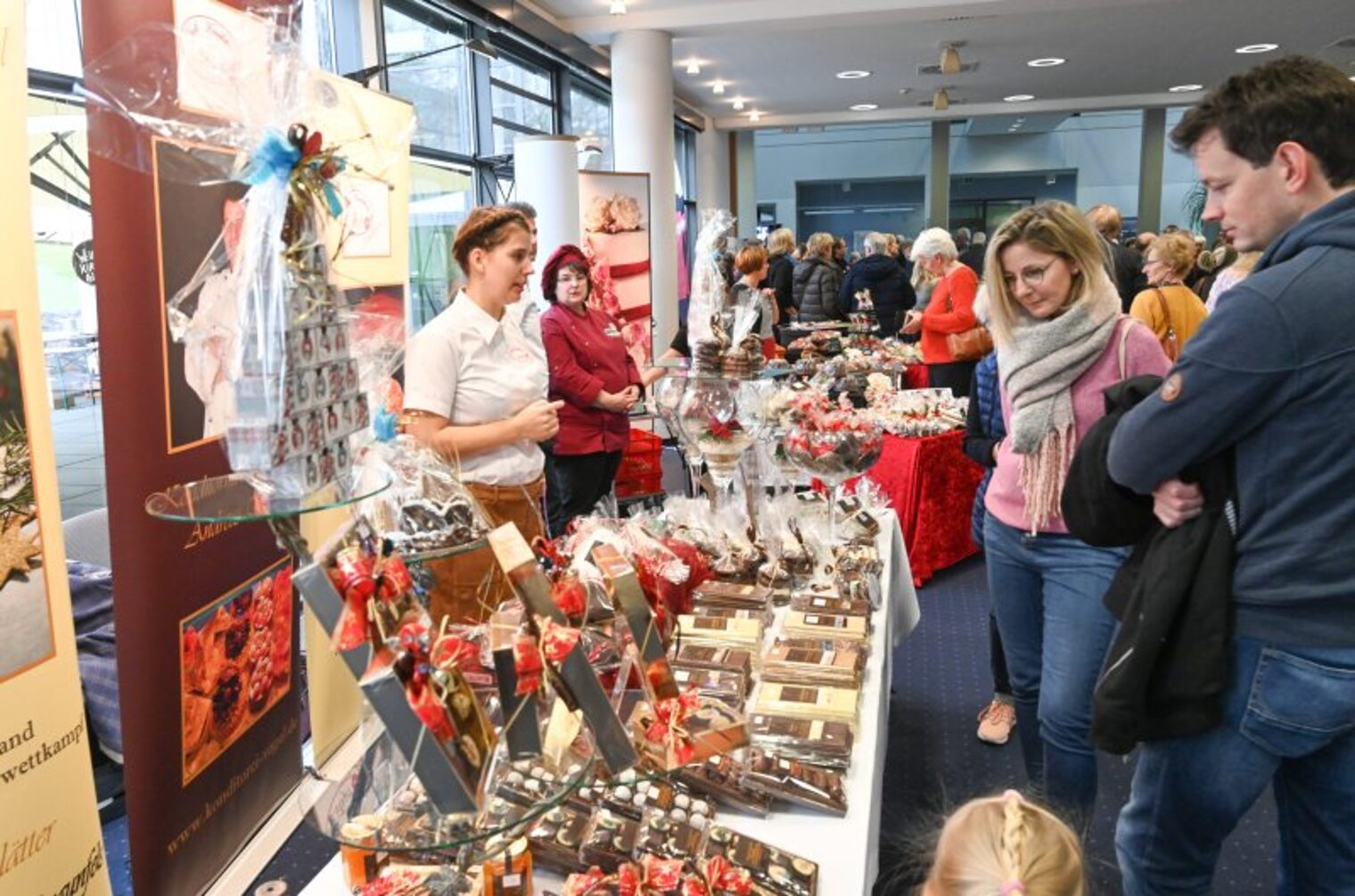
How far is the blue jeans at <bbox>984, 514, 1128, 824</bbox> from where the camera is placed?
6.04ft

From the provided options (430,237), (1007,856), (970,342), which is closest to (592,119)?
(430,237)

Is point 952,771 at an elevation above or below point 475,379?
below

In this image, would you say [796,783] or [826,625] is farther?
[826,625]

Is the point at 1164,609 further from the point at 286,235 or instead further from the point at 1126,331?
the point at 286,235

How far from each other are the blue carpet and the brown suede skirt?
93cm

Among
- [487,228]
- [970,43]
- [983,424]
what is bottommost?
[983,424]

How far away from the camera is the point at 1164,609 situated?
52.6 inches

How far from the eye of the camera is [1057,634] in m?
1.89

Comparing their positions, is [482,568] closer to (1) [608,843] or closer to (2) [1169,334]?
(1) [608,843]

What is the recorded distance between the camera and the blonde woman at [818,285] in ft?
24.0

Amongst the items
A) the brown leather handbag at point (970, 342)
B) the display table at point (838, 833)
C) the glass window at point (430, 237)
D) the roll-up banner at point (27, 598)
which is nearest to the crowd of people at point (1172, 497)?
the display table at point (838, 833)

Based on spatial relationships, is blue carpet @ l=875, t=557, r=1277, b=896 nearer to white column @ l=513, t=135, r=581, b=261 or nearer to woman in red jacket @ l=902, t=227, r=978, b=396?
woman in red jacket @ l=902, t=227, r=978, b=396

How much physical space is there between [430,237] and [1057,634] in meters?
4.73

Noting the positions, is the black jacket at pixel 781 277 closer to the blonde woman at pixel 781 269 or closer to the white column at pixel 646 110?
the blonde woman at pixel 781 269
